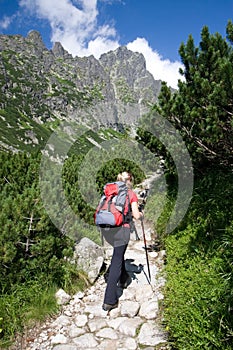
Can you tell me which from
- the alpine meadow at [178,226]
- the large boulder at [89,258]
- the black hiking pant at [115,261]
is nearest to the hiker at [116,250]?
the black hiking pant at [115,261]

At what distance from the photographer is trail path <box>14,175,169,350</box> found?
165 inches

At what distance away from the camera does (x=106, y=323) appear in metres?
4.73

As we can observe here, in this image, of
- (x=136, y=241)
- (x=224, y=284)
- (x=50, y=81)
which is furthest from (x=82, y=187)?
(x=50, y=81)

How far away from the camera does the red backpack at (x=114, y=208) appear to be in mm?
4844

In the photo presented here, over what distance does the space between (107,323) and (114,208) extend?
5.81 ft

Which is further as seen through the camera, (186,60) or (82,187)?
(82,187)

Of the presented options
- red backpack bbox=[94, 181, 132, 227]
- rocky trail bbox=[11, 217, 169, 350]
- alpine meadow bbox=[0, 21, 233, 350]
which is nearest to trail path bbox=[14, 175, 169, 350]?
rocky trail bbox=[11, 217, 169, 350]

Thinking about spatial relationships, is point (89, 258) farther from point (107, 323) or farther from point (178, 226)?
point (178, 226)

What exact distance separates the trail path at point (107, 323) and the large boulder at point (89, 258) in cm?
23

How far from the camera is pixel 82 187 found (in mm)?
8148

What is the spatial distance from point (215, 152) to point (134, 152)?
6.44 m

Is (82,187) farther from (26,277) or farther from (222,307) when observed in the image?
(222,307)

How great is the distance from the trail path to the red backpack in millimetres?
1459

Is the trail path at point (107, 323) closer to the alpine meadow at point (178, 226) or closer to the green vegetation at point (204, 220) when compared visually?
the alpine meadow at point (178, 226)
